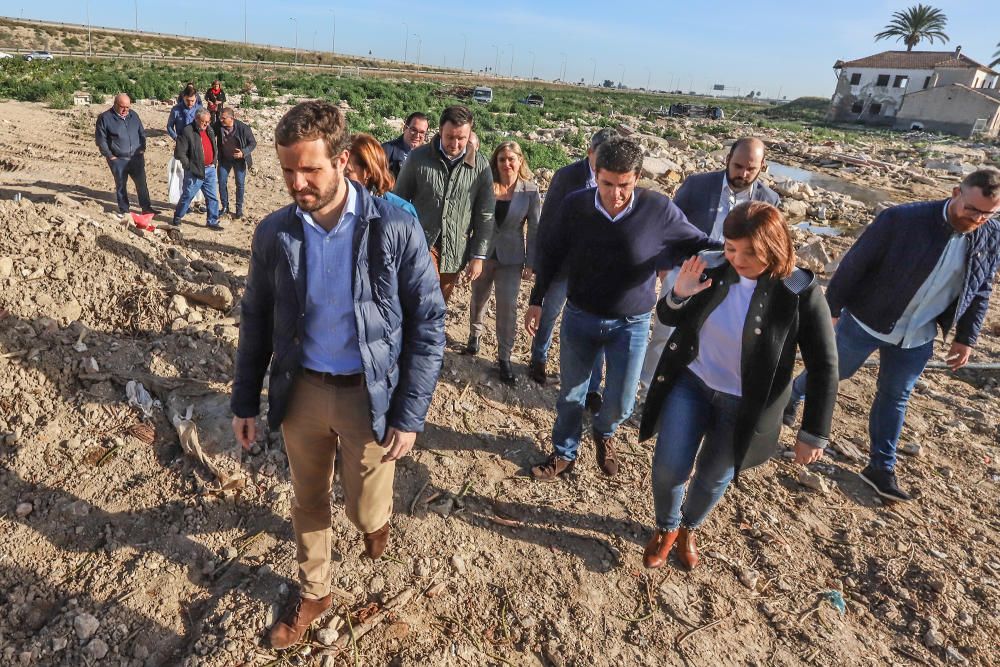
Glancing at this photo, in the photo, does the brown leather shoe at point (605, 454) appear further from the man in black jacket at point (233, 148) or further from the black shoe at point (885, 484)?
the man in black jacket at point (233, 148)

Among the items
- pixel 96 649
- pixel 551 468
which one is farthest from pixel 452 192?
pixel 96 649

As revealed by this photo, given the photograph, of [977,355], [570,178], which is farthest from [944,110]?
[570,178]

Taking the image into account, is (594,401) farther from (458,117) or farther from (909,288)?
(458,117)

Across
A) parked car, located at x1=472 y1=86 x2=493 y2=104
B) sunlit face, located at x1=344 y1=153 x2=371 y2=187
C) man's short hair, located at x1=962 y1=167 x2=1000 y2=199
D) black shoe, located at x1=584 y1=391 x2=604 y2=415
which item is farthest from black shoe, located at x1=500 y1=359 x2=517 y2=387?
parked car, located at x1=472 y1=86 x2=493 y2=104

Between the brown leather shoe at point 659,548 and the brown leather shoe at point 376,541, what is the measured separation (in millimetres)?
1383

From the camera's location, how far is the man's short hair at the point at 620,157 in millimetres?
2949

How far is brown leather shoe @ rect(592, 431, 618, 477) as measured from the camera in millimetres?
3830

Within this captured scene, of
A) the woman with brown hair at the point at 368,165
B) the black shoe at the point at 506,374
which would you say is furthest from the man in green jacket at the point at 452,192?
the woman with brown hair at the point at 368,165

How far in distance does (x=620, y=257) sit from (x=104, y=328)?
3.48 metres

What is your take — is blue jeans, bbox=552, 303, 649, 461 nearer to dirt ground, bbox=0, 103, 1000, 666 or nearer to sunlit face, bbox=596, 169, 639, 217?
dirt ground, bbox=0, 103, 1000, 666

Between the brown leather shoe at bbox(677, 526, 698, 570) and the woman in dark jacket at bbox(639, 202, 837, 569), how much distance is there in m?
0.16

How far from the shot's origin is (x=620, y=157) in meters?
2.95

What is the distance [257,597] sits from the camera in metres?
2.73

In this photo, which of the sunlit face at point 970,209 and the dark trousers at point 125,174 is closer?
the sunlit face at point 970,209
